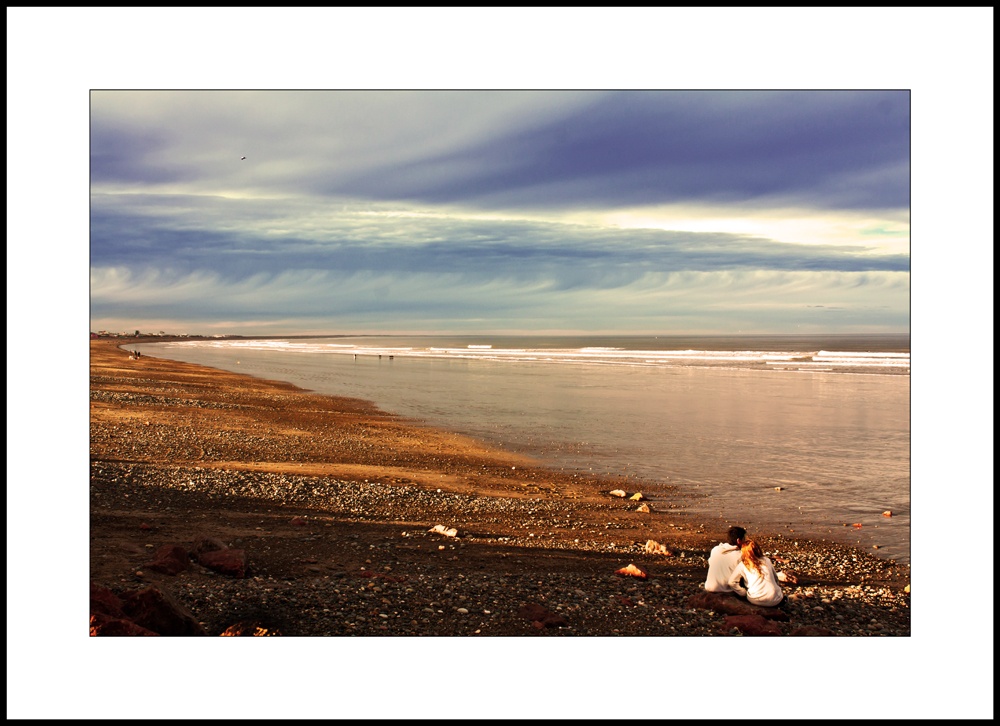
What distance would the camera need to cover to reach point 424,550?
8555 millimetres

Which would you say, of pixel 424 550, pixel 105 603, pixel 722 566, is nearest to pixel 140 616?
pixel 105 603

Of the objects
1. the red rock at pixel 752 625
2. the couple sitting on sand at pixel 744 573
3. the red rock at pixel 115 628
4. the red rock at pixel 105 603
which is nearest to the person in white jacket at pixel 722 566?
the couple sitting on sand at pixel 744 573

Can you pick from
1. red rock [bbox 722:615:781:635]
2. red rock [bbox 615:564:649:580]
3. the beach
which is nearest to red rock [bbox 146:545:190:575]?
the beach

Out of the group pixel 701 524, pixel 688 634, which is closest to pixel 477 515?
pixel 701 524

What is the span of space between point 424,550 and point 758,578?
4108mm

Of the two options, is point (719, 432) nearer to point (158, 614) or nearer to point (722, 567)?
point (722, 567)

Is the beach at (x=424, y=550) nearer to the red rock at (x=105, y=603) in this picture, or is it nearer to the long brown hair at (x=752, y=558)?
the red rock at (x=105, y=603)

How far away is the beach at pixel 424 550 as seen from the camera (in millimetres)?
6637

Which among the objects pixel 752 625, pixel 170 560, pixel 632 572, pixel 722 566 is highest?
pixel 170 560

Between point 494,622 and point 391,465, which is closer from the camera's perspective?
point 494,622
